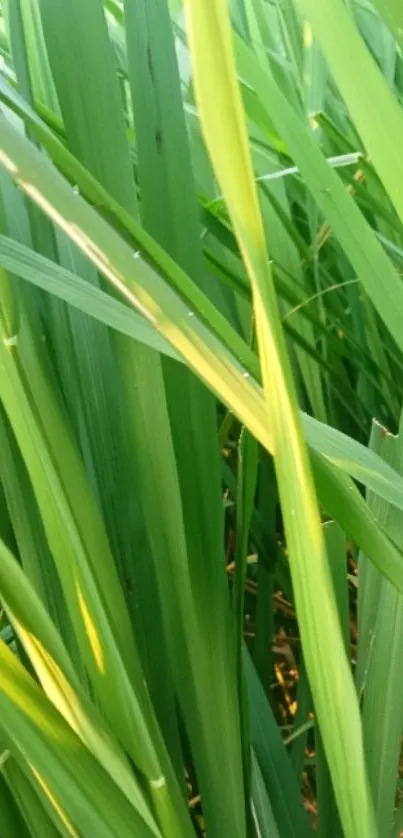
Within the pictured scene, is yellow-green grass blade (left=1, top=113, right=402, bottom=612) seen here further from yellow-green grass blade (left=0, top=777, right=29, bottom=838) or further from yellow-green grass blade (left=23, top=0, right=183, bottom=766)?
yellow-green grass blade (left=0, top=777, right=29, bottom=838)

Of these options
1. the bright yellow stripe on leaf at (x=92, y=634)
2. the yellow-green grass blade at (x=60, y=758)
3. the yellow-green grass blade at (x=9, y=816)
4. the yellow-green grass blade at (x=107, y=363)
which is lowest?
the yellow-green grass blade at (x=9, y=816)

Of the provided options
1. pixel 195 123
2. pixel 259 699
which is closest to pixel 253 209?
pixel 259 699

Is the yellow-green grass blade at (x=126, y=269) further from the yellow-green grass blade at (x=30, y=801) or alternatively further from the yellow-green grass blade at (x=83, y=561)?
the yellow-green grass blade at (x=30, y=801)

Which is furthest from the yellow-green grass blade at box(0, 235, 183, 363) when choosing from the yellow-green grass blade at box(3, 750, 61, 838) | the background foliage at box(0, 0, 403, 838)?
the yellow-green grass blade at box(3, 750, 61, 838)

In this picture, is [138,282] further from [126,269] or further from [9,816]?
[9,816]

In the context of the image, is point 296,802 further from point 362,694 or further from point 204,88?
point 204,88

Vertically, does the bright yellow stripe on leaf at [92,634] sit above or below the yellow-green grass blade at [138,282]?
below

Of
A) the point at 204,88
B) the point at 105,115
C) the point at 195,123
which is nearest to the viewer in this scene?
the point at 204,88

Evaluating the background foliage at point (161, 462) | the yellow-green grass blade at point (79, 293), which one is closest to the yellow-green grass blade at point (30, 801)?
the background foliage at point (161, 462)
